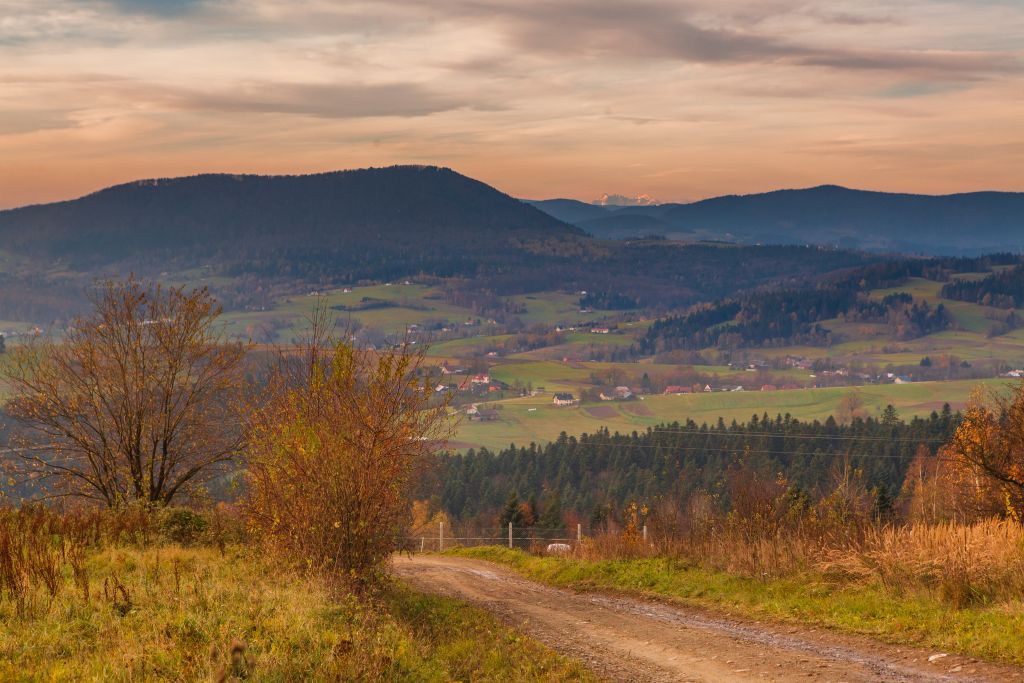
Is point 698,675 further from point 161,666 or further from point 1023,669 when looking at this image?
point 161,666

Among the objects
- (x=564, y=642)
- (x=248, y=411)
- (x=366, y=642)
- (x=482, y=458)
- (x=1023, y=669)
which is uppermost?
(x=248, y=411)

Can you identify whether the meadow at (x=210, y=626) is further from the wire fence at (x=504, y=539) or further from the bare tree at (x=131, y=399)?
the wire fence at (x=504, y=539)

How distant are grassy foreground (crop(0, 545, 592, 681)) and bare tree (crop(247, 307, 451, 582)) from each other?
950 millimetres

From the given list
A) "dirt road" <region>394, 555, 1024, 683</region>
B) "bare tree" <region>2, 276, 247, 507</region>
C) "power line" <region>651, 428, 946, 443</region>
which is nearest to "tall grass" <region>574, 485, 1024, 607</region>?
"dirt road" <region>394, 555, 1024, 683</region>

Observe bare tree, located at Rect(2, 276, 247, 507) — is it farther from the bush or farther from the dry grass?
the dry grass

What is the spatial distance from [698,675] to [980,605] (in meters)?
5.20

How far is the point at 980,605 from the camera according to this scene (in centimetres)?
1496

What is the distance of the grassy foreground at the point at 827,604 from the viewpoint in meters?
13.5

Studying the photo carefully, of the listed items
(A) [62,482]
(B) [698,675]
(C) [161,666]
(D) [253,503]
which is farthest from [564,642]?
(A) [62,482]

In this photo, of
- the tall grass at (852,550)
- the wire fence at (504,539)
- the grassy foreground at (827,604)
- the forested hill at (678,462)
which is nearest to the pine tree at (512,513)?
the wire fence at (504,539)

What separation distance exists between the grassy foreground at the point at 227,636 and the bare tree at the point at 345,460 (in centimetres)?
95

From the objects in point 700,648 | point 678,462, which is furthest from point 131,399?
point 678,462

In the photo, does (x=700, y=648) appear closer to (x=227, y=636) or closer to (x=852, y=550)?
(x=852, y=550)

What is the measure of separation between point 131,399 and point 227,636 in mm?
20892
